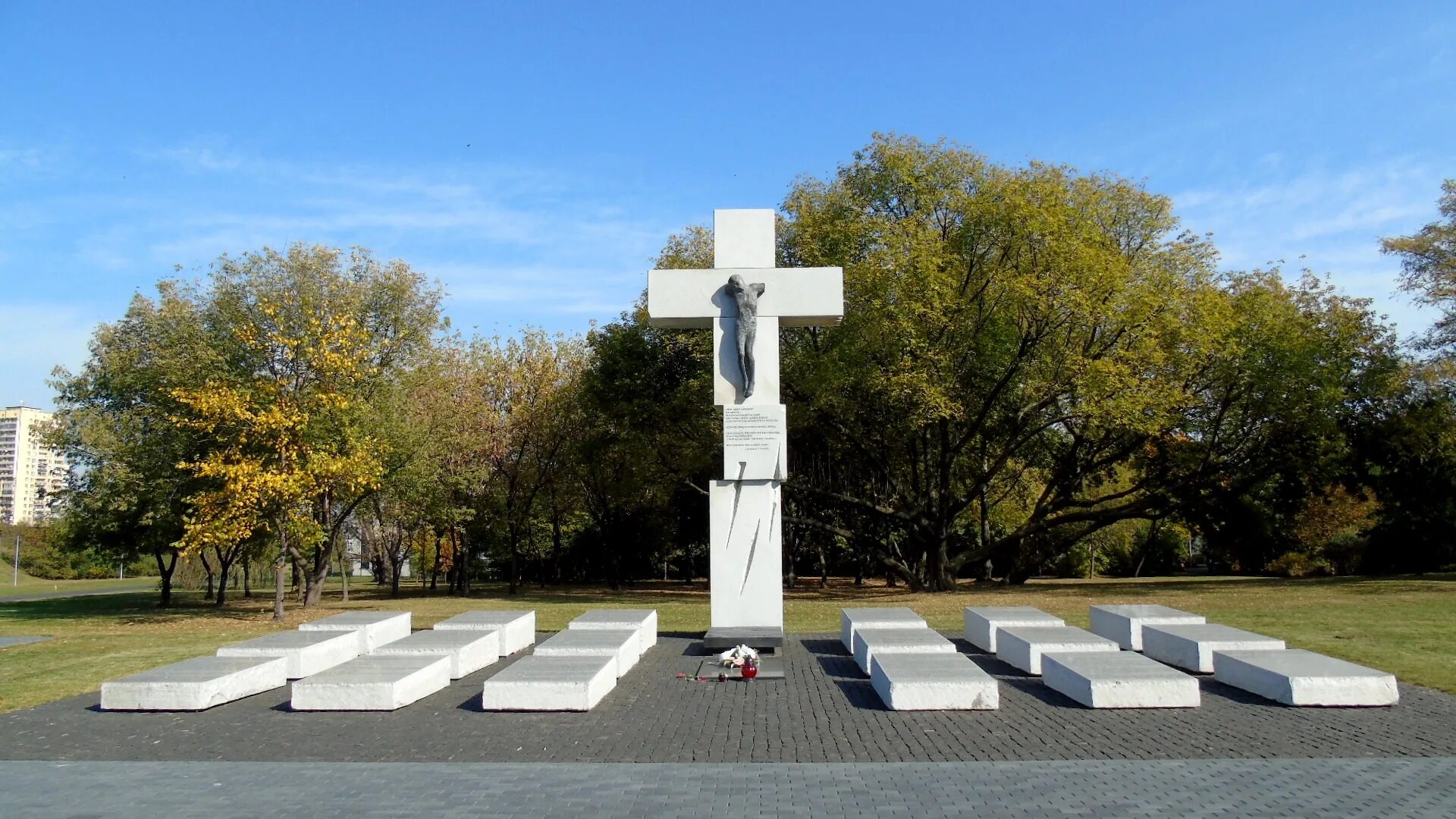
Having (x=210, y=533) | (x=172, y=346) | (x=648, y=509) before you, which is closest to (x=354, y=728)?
(x=210, y=533)

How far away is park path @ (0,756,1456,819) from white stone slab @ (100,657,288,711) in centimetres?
180

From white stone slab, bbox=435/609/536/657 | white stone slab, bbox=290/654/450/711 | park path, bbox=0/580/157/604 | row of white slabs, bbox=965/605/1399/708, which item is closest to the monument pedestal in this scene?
white stone slab, bbox=435/609/536/657

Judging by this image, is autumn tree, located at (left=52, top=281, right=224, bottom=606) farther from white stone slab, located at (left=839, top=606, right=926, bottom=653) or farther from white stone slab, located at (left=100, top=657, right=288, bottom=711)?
white stone slab, located at (left=839, top=606, right=926, bottom=653)

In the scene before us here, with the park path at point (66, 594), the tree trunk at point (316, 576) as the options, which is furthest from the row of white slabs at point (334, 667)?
the park path at point (66, 594)

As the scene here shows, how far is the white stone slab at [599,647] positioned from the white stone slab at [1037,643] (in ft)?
14.5

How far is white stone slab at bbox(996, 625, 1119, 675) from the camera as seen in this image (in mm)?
10875

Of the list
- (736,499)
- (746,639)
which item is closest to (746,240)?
(736,499)

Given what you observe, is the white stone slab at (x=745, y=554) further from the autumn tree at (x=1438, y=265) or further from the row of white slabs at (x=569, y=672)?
the autumn tree at (x=1438, y=265)

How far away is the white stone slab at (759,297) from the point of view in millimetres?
13867

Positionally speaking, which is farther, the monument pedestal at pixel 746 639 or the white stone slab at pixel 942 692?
the monument pedestal at pixel 746 639

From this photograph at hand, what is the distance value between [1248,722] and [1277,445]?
2418 cm

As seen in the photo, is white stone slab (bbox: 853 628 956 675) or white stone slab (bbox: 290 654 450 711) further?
white stone slab (bbox: 853 628 956 675)

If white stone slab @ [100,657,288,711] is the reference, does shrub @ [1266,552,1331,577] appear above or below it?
below

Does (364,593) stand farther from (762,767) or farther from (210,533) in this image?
(762,767)
